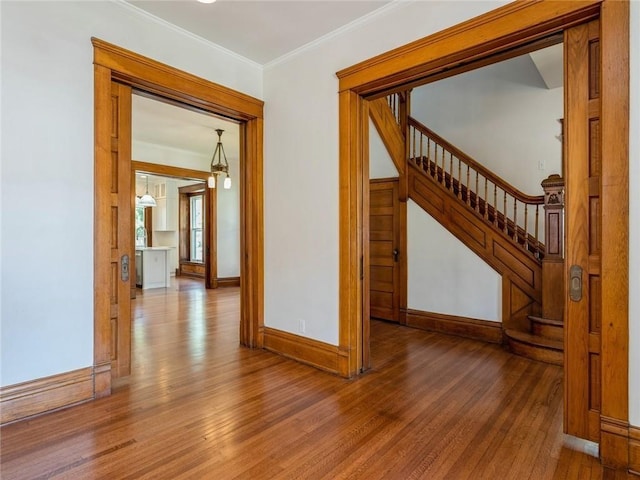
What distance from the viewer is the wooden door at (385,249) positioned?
4.94 metres

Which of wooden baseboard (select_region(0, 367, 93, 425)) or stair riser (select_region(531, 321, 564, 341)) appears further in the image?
stair riser (select_region(531, 321, 564, 341))

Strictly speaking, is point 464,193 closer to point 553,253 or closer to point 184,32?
point 553,253

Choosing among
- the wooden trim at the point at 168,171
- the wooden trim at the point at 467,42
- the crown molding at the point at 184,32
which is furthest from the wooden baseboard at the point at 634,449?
the wooden trim at the point at 168,171

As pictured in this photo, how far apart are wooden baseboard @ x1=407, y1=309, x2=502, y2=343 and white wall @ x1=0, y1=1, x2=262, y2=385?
11.9 ft

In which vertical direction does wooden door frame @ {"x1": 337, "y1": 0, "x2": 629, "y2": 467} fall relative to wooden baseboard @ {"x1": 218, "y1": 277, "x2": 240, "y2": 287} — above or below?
above

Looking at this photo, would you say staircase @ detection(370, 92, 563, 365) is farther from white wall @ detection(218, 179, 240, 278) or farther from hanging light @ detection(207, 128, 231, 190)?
white wall @ detection(218, 179, 240, 278)

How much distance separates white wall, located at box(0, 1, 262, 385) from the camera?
2.27 metres

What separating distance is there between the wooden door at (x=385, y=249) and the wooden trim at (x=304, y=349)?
182cm

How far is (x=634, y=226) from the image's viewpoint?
1811 millimetres

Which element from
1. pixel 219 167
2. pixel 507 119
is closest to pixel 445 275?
pixel 507 119

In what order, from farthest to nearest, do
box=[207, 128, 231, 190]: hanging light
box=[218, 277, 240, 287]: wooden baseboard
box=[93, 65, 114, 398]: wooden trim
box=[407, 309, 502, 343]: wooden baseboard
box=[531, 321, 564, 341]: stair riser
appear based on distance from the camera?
box=[218, 277, 240, 287]: wooden baseboard → box=[207, 128, 231, 190]: hanging light → box=[407, 309, 502, 343]: wooden baseboard → box=[531, 321, 564, 341]: stair riser → box=[93, 65, 114, 398]: wooden trim

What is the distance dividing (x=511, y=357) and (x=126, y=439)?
11.0 feet

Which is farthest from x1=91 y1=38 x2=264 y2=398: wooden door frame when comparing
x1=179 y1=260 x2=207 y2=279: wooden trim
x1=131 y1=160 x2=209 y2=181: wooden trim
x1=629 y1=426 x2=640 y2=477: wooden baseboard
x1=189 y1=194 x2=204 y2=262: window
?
x1=189 y1=194 x2=204 y2=262: window

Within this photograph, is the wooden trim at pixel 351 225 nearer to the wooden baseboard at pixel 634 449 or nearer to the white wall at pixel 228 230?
the wooden baseboard at pixel 634 449
